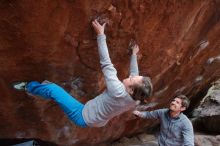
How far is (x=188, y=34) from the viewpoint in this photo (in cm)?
560

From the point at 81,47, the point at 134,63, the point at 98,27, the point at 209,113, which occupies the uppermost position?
the point at 98,27

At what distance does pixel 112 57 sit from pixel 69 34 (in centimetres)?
93

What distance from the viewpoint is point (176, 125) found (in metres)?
5.27

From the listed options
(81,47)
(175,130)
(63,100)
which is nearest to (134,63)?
(81,47)

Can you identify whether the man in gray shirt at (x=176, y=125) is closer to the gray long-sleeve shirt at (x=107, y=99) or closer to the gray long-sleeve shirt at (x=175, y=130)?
the gray long-sleeve shirt at (x=175, y=130)

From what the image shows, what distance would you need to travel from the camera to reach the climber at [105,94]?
3.97 meters

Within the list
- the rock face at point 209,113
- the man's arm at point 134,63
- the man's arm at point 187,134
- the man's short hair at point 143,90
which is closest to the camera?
the man's short hair at point 143,90

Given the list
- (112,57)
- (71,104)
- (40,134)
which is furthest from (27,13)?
(40,134)

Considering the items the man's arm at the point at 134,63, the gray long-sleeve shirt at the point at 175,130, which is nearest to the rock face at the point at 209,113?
the gray long-sleeve shirt at the point at 175,130

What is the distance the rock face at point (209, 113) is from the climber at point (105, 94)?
501cm

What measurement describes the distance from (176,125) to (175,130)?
0.09 metres

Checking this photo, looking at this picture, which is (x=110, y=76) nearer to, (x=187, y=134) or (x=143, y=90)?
(x=143, y=90)

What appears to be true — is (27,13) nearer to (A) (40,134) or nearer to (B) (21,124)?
(B) (21,124)

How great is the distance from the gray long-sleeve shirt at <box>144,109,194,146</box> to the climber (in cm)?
127
